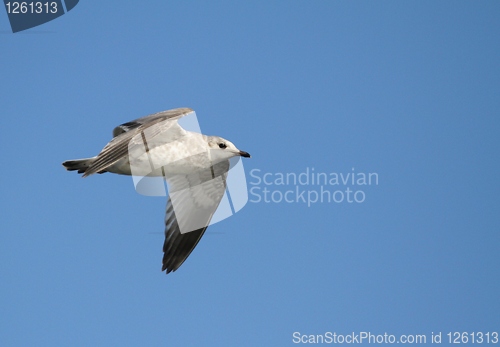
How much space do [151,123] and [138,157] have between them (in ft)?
1.26

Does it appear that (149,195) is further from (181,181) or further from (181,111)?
(181,111)

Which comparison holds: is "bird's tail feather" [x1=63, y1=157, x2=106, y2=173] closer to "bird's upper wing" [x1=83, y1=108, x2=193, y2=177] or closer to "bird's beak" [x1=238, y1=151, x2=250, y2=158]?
"bird's upper wing" [x1=83, y1=108, x2=193, y2=177]

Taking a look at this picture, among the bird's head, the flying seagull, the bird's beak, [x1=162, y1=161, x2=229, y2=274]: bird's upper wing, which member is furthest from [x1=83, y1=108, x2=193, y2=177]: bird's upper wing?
[x1=162, y1=161, x2=229, y2=274]: bird's upper wing

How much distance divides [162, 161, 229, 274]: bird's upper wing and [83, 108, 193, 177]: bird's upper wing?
81cm

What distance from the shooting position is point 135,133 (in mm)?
7105

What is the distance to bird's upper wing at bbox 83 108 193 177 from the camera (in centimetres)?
695

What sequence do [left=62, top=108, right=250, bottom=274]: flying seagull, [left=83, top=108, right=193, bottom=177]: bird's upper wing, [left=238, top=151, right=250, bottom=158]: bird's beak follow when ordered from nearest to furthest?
[left=83, top=108, right=193, bottom=177]: bird's upper wing < [left=62, top=108, right=250, bottom=274]: flying seagull < [left=238, top=151, right=250, bottom=158]: bird's beak

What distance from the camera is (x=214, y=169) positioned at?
8.01 meters

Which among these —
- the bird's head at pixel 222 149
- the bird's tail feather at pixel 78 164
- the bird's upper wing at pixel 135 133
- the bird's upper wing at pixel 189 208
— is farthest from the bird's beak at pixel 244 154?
the bird's tail feather at pixel 78 164

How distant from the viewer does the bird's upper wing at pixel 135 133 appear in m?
6.95

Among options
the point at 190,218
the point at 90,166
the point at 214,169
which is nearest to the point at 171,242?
the point at 190,218

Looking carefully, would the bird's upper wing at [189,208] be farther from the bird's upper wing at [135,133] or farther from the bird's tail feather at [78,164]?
the bird's tail feather at [78,164]

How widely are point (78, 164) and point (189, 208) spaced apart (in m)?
1.40

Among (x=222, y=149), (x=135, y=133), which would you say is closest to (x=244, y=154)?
(x=222, y=149)
